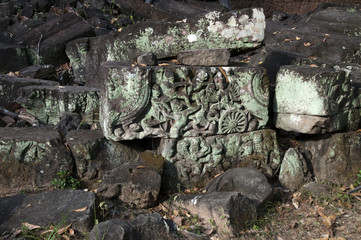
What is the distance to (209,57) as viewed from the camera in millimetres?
3939

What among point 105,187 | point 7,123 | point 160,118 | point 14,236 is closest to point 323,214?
point 160,118

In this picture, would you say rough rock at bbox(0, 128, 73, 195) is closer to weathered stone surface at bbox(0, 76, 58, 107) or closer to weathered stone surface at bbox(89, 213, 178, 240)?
weathered stone surface at bbox(89, 213, 178, 240)

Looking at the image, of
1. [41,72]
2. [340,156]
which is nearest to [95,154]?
[340,156]

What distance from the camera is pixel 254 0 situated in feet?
41.4

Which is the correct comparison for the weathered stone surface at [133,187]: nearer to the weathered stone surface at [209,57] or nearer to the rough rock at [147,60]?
the rough rock at [147,60]

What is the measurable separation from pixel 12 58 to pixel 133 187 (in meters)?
4.23

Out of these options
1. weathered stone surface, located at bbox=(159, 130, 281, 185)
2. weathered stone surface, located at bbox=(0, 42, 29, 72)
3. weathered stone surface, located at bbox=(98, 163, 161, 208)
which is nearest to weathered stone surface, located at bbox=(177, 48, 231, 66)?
weathered stone surface, located at bbox=(159, 130, 281, 185)

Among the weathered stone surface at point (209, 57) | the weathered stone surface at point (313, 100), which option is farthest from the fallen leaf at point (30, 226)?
the weathered stone surface at point (313, 100)

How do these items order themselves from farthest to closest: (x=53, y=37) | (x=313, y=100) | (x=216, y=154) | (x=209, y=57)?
1. (x=53, y=37)
2. (x=209, y=57)
3. (x=216, y=154)
4. (x=313, y=100)

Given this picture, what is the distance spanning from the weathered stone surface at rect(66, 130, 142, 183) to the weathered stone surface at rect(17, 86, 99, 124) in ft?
2.49

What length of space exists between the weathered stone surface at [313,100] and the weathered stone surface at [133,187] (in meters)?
1.44

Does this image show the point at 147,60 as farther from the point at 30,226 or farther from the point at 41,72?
the point at 41,72

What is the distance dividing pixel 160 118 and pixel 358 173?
2.05 m

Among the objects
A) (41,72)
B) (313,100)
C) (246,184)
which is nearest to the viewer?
(246,184)
